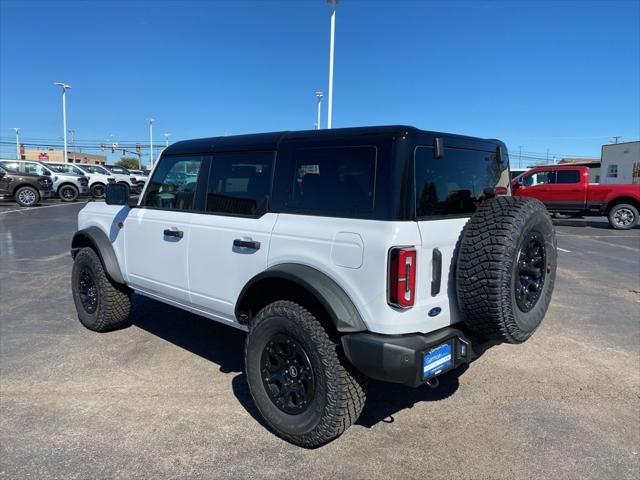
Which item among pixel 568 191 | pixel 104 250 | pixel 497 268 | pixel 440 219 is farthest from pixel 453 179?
pixel 568 191

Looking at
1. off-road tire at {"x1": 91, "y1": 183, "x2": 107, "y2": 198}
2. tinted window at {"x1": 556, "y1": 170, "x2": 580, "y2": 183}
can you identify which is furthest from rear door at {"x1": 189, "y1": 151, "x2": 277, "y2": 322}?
off-road tire at {"x1": 91, "y1": 183, "x2": 107, "y2": 198}

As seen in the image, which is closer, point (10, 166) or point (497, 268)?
point (497, 268)

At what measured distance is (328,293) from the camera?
269 centimetres

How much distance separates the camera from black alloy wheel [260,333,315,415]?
114 inches

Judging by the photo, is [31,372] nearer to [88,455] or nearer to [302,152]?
[88,455]

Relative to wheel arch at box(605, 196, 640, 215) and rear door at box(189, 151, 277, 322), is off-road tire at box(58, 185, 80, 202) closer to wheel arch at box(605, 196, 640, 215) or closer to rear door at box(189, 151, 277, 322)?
rear door at box(189, 151, 277, 322)

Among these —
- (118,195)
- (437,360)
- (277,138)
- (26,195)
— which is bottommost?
(437,360)

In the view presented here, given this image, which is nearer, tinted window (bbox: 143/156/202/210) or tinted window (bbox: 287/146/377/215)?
tinted window (bbox: 287/146/377/215)

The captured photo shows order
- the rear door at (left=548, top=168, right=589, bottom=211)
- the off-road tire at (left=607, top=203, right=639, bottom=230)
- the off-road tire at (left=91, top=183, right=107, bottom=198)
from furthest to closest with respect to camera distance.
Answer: the off-road tire at (left=91, top=183, right=107, bottom=198) → the rear door at (left=548, top=168, right=589, bottom=211) → the off-road tire at (left=607, top=203, right=639, bottom=230)

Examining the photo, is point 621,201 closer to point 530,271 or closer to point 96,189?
point 530,271

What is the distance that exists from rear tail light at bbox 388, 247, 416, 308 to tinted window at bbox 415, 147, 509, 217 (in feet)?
1.02

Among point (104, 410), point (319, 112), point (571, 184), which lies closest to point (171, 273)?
point (104, 410)

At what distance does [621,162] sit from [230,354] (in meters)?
39.3

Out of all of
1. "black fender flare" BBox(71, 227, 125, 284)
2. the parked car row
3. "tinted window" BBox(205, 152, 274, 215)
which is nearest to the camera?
"tinted window" BBox(205, 152, 274, 215)
